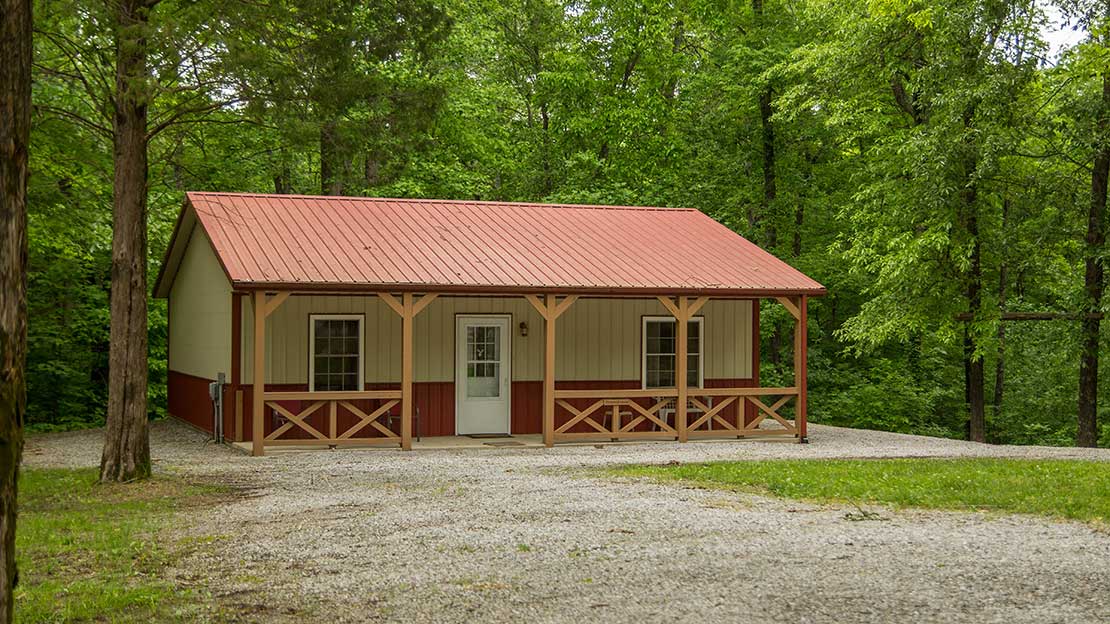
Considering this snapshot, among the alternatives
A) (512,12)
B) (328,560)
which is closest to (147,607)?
(328,560)

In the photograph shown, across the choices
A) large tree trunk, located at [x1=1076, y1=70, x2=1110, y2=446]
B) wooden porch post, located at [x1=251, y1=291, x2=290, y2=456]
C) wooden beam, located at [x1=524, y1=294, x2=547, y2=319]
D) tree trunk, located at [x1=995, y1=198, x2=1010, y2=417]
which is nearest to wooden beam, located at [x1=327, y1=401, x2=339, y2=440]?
wooden porch post, located at [x1=251, y1=291, x2=290, y2=456]

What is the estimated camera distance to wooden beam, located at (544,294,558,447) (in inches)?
697

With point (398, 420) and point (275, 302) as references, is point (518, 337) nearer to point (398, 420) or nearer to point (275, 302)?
point (398, 420)

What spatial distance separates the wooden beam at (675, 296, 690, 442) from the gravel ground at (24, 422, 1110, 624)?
5163mm

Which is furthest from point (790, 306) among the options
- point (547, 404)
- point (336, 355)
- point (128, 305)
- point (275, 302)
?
point (128, 305)

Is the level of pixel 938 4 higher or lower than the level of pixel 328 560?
higher

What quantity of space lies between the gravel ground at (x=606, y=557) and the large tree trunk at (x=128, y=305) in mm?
1226

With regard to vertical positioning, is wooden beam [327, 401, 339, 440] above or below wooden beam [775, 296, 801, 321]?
below

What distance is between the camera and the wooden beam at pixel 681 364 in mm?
18312

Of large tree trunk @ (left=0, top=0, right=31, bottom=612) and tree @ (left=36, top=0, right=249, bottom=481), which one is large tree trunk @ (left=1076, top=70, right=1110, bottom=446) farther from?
large tree trunk @ (left=0, top=0, right=31, bottom=612)

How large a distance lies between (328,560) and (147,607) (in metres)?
1.70

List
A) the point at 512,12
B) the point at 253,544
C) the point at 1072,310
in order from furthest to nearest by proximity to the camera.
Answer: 1. the point at 512,12
2. the point at 1072,310
3. the point at 253,544

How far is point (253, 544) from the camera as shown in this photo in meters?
8.96

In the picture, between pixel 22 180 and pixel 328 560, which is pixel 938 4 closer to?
pixel 328 560
